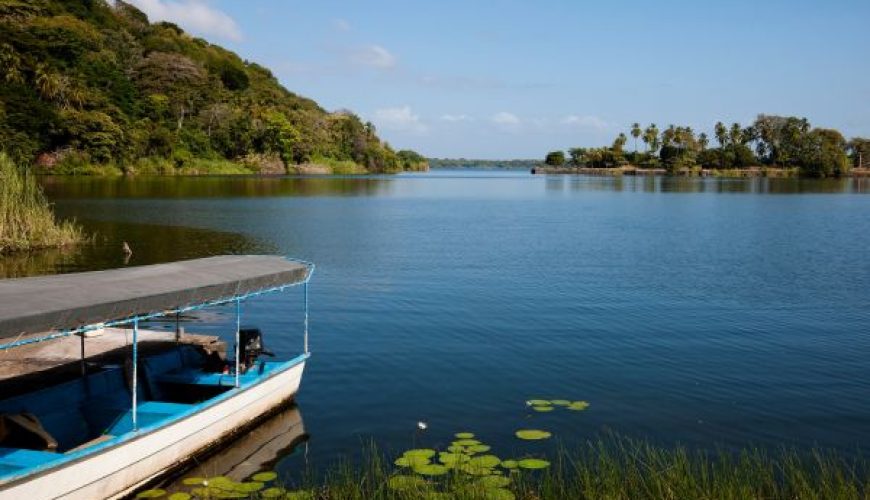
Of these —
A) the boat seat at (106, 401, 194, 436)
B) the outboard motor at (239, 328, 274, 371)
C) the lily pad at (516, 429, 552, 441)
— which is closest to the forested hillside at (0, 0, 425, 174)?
the outboard motor at (239, 328, 274, 371)

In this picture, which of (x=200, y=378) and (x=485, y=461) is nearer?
(x=485, y=461)

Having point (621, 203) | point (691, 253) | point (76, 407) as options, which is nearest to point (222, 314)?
point (76, 407)

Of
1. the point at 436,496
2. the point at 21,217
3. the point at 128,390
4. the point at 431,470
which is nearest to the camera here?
the point at 436,496

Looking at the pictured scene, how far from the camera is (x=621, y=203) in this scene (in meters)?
81.7

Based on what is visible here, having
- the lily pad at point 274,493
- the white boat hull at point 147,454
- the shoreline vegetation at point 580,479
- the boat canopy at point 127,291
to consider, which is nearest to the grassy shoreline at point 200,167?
the boat canopy at point 127,291

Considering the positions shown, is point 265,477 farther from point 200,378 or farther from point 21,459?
point 21,459

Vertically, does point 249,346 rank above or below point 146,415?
above

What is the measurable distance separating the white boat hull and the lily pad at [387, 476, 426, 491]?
10.8 ft

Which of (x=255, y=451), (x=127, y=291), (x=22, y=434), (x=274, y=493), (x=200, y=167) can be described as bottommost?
(x=255, y=451)

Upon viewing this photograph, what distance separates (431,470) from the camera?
10.5 metres

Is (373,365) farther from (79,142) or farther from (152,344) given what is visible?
(79,142)

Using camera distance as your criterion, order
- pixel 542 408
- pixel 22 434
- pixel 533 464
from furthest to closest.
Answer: pixel 542 408, pixel 533 464, pixel 22 434

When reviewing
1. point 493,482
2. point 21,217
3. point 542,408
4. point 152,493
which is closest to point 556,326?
point 542,408

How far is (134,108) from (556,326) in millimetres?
111191
